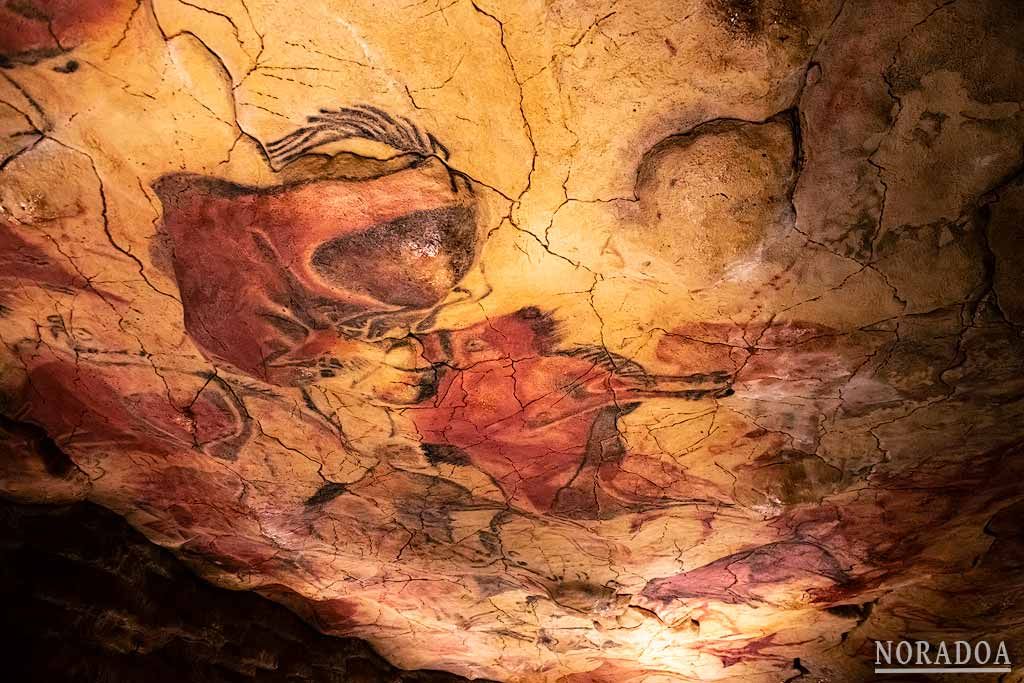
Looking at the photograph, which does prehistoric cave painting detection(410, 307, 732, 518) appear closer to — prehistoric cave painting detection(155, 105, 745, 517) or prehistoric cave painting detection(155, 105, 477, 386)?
prehistoric cave painting detection(155, 105, 745, 517)

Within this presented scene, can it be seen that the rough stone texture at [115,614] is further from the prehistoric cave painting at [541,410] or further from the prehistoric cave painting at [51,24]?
the prehistoric cave painting at [51,24]

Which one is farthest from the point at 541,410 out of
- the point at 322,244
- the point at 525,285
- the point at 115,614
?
the point at 115,614

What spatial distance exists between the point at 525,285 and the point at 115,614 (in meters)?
2.32

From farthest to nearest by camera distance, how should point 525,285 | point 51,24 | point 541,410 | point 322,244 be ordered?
point 541,410, point 525,285, point 322,244, point 51,24

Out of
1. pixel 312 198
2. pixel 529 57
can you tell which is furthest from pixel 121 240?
pixel 529 57

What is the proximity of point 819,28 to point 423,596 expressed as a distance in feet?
9.49

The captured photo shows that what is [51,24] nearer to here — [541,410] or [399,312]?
[399,312]

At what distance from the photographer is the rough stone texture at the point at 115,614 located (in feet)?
7.73

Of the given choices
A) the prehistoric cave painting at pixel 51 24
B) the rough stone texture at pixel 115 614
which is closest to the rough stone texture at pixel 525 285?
the prehistoric cave painting at pixel 51 24

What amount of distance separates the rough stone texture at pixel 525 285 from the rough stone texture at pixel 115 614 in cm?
13

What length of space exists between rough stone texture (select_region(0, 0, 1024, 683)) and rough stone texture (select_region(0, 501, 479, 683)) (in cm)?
13

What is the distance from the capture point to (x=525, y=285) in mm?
1707

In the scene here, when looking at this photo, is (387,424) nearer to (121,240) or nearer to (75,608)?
(121,240)

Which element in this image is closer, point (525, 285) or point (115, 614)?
point (525, 285)
